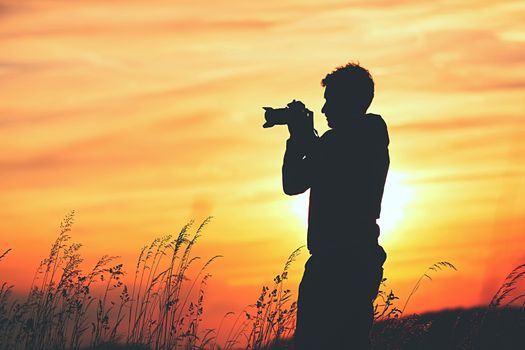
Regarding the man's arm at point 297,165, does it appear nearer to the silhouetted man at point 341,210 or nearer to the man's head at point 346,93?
the silhouetted man at point 341,210

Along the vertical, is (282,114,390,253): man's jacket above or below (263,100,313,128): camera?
below

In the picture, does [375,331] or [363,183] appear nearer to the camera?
[363,183]

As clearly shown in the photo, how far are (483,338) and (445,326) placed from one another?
374 millimetres

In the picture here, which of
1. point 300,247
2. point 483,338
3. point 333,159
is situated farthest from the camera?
point 300,247

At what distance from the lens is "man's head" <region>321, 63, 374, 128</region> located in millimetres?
4844

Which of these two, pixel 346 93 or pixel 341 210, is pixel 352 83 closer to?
pixel 346 93

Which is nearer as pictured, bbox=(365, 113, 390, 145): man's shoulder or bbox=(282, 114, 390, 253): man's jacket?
bbox=(282, 114, 390, 253): man's jacket

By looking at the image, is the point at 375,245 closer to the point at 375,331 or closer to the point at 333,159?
the point at 333,159

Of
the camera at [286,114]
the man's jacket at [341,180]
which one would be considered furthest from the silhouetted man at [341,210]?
the camera at [286,114]

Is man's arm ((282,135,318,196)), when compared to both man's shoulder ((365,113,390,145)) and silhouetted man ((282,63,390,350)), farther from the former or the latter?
man's shoulder ((365,113,390,145))

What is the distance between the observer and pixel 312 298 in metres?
4.85

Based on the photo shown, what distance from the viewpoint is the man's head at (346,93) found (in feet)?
15.9

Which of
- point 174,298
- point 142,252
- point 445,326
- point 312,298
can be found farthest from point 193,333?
point 312,298

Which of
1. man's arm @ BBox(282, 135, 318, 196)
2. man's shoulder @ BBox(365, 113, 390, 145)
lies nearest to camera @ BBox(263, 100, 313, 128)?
man's arm @ BBox(282, 135, 318, 196)
